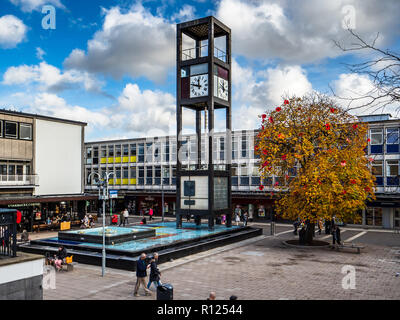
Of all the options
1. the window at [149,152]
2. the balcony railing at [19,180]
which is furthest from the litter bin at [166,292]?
the window at [149,152]

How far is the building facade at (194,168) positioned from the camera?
39.1 m

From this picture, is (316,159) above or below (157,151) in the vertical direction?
below

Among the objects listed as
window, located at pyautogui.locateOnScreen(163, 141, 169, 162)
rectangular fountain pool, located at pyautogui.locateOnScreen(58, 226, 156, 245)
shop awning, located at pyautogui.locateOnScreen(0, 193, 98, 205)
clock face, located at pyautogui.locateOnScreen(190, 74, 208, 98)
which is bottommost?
rectangular fountain pool, located at pyautogui.locateOnScreen(58, 226, 156, 245)

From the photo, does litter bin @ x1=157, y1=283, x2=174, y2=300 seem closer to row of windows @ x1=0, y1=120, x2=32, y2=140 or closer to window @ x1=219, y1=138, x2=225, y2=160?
row of windows @ x1=0, y1=120, x2=32, y2=140

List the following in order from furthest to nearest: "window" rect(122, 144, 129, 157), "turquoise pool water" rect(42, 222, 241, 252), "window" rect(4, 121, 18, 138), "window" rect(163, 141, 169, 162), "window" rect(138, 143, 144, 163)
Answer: "window" rect(122, 144, 129, 157) → "window" rect(138, 143, 144, 163) → "window" rect(163, 141, 169, 162) → "window" rect(4, 121, 18, 138) → "turquoise pool water" rect(42, 222, 241, 252)

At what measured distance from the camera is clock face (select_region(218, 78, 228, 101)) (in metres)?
32.6

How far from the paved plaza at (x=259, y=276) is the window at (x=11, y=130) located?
20947 millimetres

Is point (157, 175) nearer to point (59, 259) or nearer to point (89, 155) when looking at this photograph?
point (89, 155)

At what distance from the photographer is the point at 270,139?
2750cm

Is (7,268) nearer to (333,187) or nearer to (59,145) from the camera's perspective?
(333,187)

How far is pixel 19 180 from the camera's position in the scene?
1458 inches

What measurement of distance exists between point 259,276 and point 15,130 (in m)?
29.3

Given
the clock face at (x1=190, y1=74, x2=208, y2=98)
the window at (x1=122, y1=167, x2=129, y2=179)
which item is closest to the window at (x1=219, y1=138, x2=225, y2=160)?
the window at (x1=122, y1=167, x2=129, y2=179)

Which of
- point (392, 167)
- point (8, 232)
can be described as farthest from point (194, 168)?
point (8, 232)
